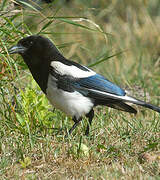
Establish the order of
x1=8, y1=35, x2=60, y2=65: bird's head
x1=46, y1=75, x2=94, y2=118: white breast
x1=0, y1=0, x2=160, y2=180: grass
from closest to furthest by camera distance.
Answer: x1=0, y1=0, x2=160, y2=180: grass, x1=46, y1=75, x2=94, y2=118: white breast, x1=8, y1=35, x2=60, y2=65: bird's head

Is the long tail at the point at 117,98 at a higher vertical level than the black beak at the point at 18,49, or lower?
lower

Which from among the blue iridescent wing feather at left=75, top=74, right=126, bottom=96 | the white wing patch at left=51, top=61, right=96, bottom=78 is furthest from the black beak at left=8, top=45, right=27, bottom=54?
the blue iridescent wing feather at left=75, top=74, right=126, bottom=96

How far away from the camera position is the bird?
3982mm

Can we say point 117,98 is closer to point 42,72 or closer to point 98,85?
point 98,85

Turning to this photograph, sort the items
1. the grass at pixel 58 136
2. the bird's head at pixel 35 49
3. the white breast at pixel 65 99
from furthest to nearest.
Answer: the bird's head at pixel 35 49, the white breast at pixel 65 99, the grass at pixel 58 136

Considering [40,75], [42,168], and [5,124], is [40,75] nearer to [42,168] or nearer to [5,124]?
[5,124]

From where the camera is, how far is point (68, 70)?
4027 millimetres

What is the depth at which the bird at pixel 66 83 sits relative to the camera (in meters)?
3.98

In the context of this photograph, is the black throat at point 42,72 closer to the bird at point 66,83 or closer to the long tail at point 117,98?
the bird at point 66,83

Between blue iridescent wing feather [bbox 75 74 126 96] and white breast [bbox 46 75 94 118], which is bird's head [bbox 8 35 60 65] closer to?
white breast [bbox 46 75 94 118]

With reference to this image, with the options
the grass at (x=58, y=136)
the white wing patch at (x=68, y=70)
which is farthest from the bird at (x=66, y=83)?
the grass at (x=58, y=136)

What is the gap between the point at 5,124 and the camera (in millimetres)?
4070

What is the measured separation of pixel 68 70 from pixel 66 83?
4.7 inches

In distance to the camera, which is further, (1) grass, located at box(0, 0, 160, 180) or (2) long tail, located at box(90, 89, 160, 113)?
(2) long tail, located at box(90, 89, 160, 113)
